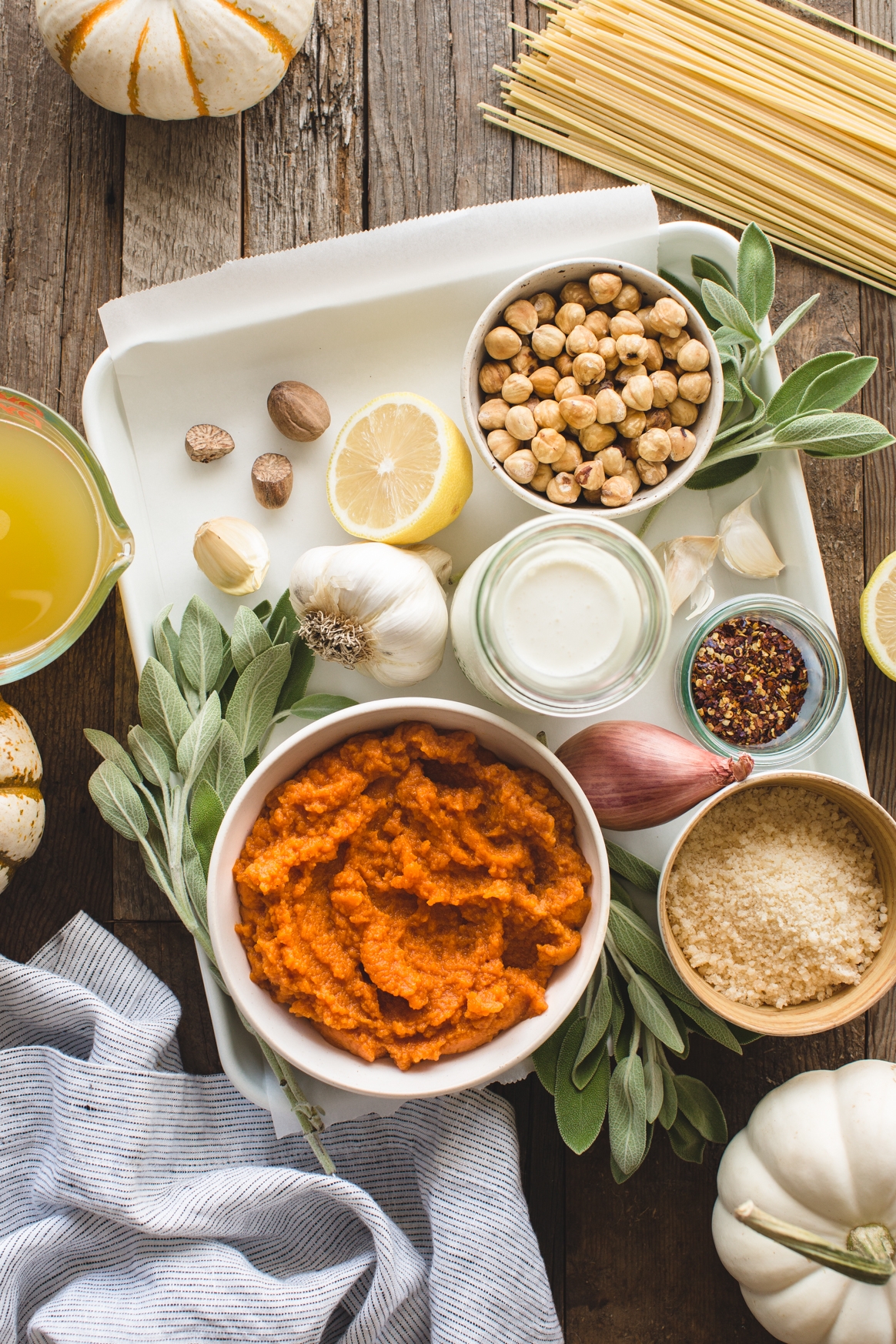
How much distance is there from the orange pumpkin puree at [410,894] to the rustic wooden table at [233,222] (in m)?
0.41

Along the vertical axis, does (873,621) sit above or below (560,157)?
below

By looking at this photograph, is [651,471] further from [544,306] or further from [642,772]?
[642,772]

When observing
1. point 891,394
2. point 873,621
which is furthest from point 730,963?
point 891,394

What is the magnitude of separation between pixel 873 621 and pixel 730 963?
0.57m

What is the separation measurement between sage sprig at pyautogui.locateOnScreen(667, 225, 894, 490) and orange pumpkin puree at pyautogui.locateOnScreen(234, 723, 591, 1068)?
0.59 m

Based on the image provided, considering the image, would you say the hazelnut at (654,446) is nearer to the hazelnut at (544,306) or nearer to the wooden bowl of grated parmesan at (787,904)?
the hazelnut at (544,306)

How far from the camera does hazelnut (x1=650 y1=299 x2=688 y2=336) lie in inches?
52.2

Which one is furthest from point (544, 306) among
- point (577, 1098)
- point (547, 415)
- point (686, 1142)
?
point (686, 1142)

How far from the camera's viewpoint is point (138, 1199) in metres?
1.44

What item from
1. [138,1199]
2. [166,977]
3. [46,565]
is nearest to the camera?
[46,565]

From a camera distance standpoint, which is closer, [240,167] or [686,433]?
[686,433]

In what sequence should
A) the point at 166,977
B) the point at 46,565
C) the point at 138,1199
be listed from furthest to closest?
the point at 166,977 → the point at 138,1199 → the point at 46,565

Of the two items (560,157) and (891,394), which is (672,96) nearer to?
(560,157)

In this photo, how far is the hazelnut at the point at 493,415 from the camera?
1.36 m
